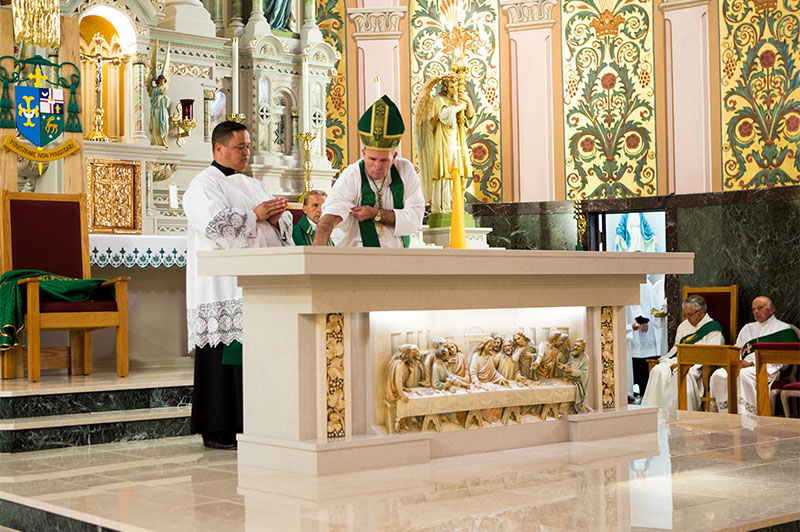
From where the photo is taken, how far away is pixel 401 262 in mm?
4516

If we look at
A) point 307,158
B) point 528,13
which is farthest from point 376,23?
point 307,158

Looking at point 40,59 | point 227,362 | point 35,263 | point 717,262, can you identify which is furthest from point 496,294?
point 717,262

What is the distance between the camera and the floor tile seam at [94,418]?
5258 mm

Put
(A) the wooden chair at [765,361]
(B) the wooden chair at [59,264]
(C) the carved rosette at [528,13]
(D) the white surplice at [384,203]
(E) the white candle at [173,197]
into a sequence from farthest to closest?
1. (C) the carved rosette at [528,13]
2. (E) the white candle at [173,197]
3. (A) the wooden chair at [765,361]
4. (B) the wooden chair at [59,264]
5. (D) the white surplice at [384,203]

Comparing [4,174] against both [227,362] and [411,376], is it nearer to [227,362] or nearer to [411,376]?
[227,362]

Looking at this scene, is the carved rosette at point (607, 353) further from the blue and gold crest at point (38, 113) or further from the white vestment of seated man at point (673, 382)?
the blue and gold crest at point (38, 113)

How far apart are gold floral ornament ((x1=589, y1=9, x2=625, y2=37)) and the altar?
6104 millimetres

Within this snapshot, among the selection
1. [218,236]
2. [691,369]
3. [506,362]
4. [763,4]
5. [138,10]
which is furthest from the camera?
[763,4]

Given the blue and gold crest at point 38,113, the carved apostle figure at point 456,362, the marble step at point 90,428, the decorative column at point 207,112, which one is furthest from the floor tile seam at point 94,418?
the decorative column at point 207,112

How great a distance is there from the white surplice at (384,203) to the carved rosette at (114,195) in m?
3.30

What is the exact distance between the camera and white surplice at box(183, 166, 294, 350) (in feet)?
16.8

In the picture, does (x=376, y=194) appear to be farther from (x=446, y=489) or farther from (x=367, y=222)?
(x=446, y=489)

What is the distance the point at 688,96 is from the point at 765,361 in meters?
3.29

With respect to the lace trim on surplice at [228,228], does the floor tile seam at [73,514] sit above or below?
below
